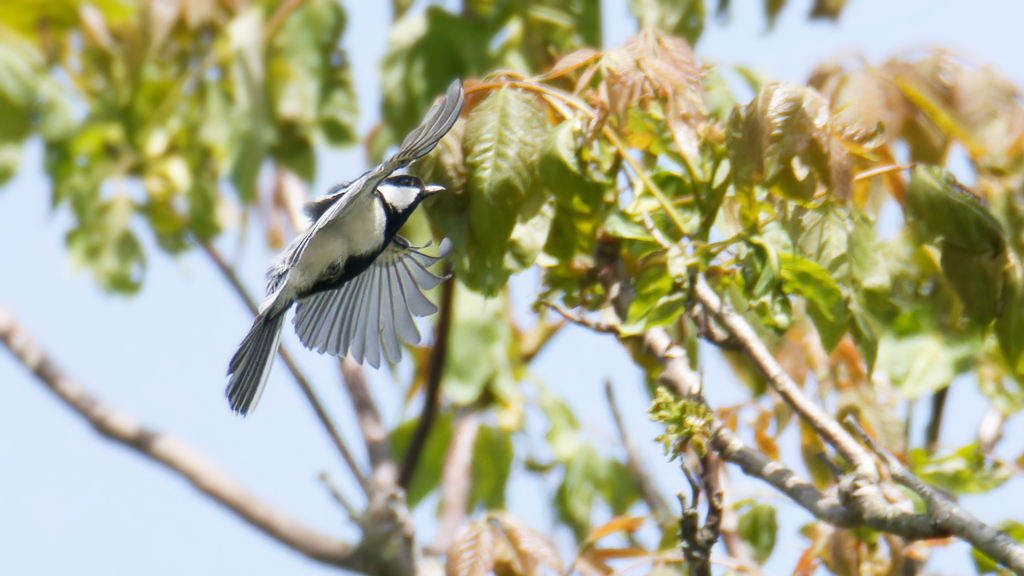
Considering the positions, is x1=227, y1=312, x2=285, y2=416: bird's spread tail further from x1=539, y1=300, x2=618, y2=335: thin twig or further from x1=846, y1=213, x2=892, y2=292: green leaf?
x1=846, y1=213, x2=892, y2=292: green leaf

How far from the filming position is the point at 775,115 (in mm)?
1349

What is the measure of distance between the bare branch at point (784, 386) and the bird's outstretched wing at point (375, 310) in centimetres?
70

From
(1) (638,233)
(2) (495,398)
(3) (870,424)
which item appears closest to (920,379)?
(3) (870,424)

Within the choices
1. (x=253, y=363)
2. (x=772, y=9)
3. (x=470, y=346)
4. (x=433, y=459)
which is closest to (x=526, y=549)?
(x=253, y=363)

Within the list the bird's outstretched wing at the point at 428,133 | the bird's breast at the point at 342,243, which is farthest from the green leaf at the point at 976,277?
the bird's breast at the point at 342,243

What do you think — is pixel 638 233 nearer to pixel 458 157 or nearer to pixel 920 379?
pixel 458 157

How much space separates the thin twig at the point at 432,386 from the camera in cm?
217

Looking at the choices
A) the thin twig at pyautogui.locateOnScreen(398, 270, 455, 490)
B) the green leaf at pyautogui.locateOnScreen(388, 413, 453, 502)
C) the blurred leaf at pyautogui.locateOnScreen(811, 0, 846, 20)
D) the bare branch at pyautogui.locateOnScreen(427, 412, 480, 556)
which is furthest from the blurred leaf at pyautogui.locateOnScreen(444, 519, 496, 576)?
the blurred leaf at pyautogui.locateOnScreen(811, 0, 846, 20)

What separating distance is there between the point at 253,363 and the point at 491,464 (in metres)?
0.90

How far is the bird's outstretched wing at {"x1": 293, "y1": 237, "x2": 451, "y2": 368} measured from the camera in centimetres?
213

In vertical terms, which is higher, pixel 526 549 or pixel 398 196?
pixel 398 196

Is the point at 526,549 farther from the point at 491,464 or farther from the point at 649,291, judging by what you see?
the point at 491,464

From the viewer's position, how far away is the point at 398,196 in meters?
2.27

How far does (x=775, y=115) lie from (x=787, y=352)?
0.74 meters
